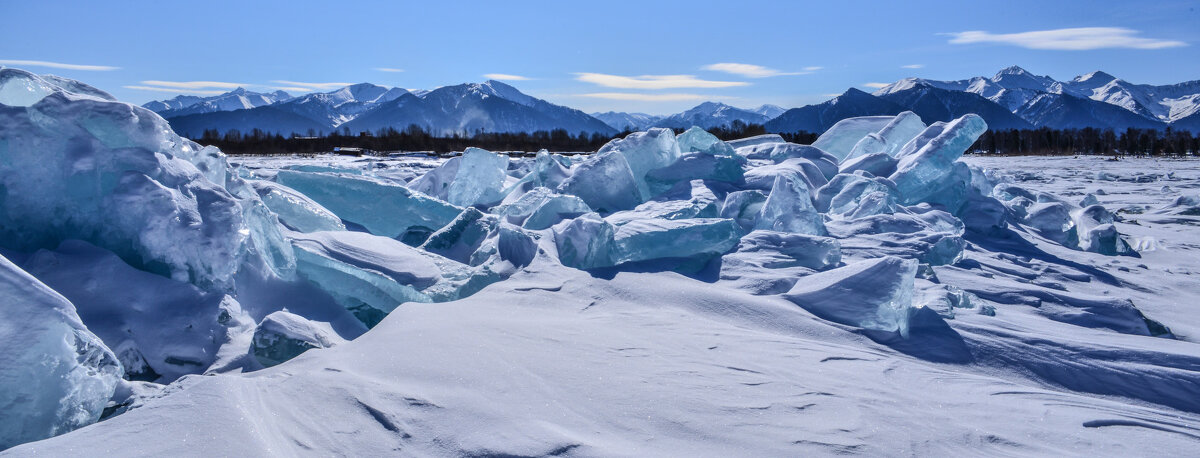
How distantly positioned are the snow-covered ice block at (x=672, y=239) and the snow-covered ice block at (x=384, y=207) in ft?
5.77

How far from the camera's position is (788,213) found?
12.9 feet

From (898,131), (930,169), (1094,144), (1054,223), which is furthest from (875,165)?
(1094,144)

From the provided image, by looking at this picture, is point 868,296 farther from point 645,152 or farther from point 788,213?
point 645,152

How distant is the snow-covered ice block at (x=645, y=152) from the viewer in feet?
17.8

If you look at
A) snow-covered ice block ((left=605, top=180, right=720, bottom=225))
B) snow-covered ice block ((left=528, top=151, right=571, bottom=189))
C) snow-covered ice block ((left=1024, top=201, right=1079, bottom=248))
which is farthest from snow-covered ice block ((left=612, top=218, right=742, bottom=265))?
snow-covered ice block ((left=1024, top=201, right=1079, bottom=248))

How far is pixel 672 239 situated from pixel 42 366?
2420 mm

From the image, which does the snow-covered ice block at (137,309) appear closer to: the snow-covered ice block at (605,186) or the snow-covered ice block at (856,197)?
the snow-covered ice block at (605,186)

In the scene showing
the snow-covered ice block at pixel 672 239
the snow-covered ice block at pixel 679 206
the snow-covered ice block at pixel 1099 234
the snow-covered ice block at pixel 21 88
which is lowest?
the snow-covered ice block at pixel 1099 234

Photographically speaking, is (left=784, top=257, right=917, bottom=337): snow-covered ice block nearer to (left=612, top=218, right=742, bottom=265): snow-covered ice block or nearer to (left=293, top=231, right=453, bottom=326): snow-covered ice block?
(left=612, top=218, right=742, bottom=265): snow-covered ice block

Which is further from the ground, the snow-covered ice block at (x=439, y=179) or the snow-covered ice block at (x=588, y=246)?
the snow-covered ice block at (x=439, y=179)

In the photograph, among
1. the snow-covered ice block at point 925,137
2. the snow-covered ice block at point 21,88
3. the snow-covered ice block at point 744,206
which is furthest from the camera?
the snow-covered ice block at point 925,137

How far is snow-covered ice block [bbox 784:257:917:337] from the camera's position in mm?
2432

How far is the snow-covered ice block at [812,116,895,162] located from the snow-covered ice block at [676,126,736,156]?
2.47m

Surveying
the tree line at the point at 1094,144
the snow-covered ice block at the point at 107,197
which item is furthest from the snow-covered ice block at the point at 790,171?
the tree line at the point at 1094,144
